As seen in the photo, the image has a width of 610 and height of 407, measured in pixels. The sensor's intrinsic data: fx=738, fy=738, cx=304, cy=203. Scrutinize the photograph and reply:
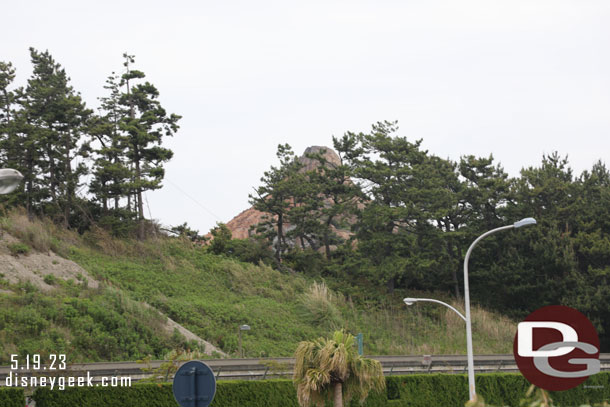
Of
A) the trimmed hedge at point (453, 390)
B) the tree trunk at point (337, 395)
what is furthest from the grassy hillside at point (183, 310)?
the tree trunk at point (337, 395)

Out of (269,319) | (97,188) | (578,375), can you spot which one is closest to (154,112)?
(97,188)

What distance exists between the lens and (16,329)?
32594mm

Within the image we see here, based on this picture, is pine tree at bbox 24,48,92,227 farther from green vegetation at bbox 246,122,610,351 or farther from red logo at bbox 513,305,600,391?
red logo at bbox 513,305,600,391

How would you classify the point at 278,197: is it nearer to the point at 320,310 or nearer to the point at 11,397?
the point at 320,310

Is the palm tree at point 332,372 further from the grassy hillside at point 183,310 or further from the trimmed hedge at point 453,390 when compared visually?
the grassy hillside at point 183,310

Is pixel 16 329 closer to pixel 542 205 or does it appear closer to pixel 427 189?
pixel 427 189

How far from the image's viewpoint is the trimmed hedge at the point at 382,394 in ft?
74.7

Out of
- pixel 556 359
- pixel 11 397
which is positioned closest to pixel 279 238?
pixel 556 359

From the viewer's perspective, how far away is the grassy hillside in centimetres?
3434

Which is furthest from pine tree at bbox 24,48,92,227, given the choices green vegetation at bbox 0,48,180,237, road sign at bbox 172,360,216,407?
road sign at bbox 172,360,216,407

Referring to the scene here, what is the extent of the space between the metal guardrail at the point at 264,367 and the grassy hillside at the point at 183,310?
5.18 m

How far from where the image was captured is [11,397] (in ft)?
68.2

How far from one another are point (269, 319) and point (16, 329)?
16533 mm

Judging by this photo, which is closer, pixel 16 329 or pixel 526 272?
pixel 16 329
